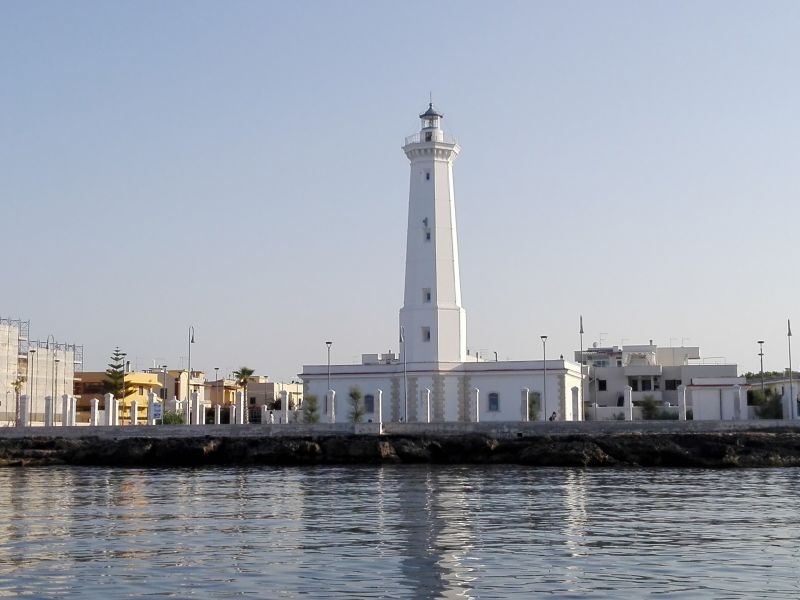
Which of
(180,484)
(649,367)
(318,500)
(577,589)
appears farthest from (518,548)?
(649,367)

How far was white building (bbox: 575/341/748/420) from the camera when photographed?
6366 cm

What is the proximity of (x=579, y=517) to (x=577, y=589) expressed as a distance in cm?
919

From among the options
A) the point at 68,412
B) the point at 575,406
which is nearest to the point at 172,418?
the point at 68,412

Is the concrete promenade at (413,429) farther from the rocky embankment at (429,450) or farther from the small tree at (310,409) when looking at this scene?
the small tree at (310,409)

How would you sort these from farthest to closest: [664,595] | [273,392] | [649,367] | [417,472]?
1. [273,392]
2. [649,367]
3. [417,472]
4. [664,595]

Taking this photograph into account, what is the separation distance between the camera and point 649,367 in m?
85.6

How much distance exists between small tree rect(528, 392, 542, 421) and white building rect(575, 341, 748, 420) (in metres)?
7.12

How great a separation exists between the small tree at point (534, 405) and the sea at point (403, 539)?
2551 cm

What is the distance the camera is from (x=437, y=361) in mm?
63125

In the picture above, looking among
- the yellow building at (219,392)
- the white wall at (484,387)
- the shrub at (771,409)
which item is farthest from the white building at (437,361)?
the yellow building at (219,392)

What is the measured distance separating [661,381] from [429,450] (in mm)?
40905

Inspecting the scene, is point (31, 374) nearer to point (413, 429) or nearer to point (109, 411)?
point (109, 411)

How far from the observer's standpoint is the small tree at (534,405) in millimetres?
62188

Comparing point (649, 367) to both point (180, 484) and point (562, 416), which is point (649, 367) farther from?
point (180, 484)
